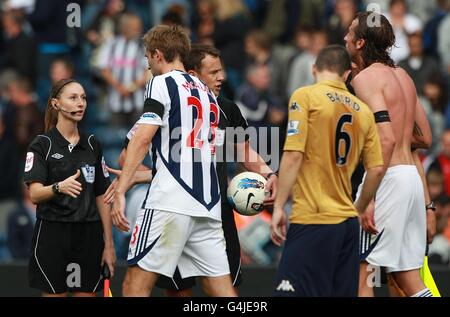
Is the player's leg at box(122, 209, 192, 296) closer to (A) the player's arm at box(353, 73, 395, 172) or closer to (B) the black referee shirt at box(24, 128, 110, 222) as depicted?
(B) the black referee shirt at box(24, 128, 110, 222)

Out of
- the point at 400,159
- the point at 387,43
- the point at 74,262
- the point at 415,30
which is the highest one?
the point at 415,30

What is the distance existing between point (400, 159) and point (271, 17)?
8726mm

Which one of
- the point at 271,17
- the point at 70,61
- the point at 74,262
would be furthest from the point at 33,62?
the point at 74,262

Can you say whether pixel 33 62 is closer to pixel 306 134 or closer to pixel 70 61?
pixel 70 61

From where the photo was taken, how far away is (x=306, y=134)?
309 inches

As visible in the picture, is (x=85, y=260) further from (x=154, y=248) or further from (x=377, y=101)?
(x=377, y=101)

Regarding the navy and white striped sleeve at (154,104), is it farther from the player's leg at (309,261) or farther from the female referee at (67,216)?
the player's leg at (309,261)

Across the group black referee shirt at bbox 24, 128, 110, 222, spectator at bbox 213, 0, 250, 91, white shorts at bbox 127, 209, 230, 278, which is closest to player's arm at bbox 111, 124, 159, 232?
white shorts at bbox 127, 209, 230, 278

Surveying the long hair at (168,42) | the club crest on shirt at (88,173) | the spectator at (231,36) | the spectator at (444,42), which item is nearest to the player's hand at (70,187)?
the club crest on shirt at (88,173)

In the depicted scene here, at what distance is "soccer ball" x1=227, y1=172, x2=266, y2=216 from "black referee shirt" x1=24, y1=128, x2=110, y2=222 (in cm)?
107

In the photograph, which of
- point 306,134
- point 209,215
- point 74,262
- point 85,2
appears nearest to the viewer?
point 306,134

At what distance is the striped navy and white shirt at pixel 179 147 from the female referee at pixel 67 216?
0.87 m

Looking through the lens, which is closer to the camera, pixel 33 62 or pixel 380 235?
pixel 380 235

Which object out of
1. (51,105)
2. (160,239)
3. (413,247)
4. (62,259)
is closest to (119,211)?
(160,239)
